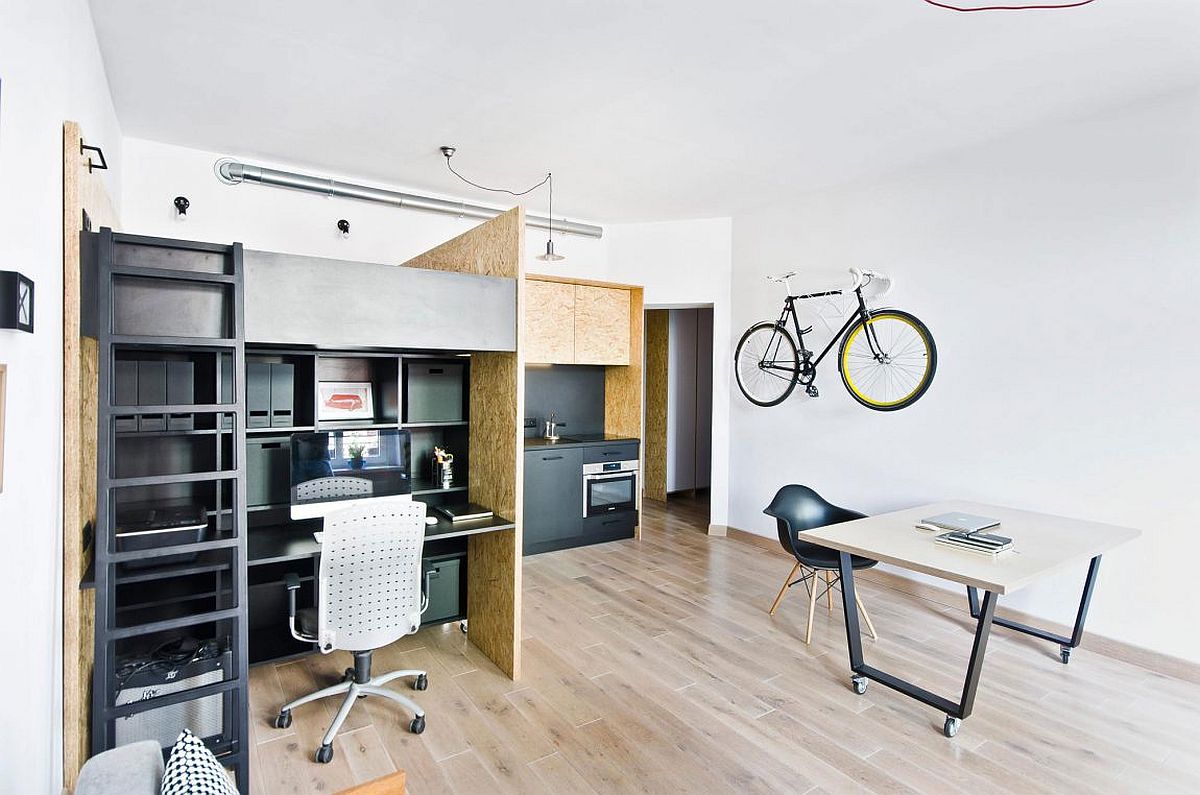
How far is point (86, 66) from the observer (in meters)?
2.58

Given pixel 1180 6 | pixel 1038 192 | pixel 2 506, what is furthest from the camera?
pixel 1038 192

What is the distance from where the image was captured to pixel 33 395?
5.39 feet

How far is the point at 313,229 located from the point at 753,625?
4273 mm

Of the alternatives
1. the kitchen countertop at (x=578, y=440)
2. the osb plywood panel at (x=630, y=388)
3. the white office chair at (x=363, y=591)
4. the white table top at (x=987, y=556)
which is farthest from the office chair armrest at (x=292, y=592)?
the osb plywood panel at (x=630, y=388)

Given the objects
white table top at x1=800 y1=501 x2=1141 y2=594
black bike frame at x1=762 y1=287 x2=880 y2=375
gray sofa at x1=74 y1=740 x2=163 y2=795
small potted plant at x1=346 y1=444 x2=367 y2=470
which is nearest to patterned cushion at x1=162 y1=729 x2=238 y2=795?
gray sofa at x1=74 y1=740 x2=163 y2=795

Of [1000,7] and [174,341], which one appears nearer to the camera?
[174,341]

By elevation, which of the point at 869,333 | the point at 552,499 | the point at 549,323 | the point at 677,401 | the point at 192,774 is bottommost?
the point at 552,499

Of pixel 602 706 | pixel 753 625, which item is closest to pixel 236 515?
pixel 602 706

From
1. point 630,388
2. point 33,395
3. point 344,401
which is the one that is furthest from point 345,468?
point 630,388

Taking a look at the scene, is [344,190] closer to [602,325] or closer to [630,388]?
[602,325]

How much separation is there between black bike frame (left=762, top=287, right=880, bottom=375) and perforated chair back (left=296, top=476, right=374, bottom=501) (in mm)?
3513

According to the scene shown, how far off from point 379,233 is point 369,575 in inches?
133

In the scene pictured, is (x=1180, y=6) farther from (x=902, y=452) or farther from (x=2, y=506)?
(x=2, y=506)

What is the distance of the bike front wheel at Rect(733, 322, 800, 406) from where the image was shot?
538cm
